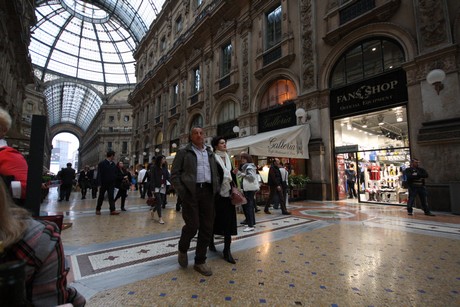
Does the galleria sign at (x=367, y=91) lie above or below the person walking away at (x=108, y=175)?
above

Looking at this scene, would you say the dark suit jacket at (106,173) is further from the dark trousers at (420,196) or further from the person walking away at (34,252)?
the dark trousers at (420,196)

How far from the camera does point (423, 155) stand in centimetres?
737

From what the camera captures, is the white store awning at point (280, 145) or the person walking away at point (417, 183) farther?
the white store awning at point (280, 145)

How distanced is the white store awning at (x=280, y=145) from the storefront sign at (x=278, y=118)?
60.4 inches

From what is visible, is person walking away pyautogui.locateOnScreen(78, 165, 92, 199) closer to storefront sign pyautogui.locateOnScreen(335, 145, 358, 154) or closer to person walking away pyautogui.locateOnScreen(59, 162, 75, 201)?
person walking away pyautogui.locateOnScreen(59, 162, 75, 201)

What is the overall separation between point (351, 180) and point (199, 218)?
9.65m

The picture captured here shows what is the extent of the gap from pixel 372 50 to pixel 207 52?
1242 centimetres

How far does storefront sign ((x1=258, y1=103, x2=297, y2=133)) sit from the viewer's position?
1188 centimetres

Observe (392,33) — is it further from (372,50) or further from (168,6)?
(168,6)

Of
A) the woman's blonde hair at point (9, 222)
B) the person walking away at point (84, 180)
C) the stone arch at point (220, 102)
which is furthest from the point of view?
the stone arch at point (220, 102)

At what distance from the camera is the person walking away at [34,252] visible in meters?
0.82

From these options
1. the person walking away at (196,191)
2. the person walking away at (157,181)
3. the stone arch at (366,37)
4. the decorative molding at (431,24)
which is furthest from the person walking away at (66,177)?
the decorative molding at (431,24)

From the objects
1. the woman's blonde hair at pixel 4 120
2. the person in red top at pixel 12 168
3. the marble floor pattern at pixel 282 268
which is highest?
the woman's blonde hair at pixel 4 120

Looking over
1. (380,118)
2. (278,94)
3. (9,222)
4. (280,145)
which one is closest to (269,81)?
(278,94)
